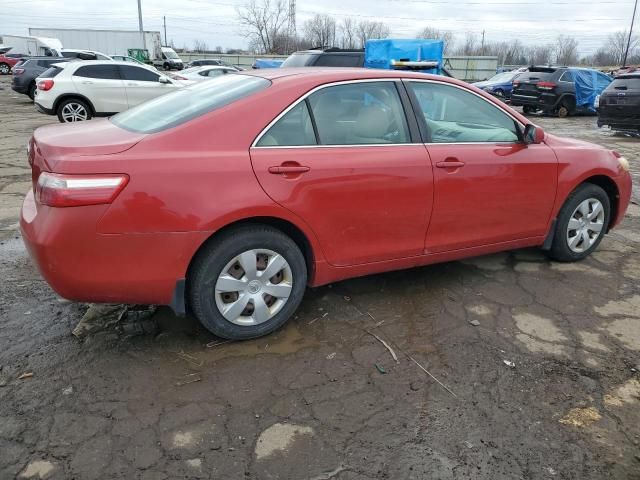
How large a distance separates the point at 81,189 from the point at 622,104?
12.8m

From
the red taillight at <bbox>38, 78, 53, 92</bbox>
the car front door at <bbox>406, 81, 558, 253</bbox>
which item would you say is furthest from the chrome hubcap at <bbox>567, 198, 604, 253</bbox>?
the red taillight at <bbox>38, 78, 53, 92</bbox>

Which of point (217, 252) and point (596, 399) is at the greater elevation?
point (217, 252)

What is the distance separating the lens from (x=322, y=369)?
2.99m

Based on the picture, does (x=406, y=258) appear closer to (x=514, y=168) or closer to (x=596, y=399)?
(x=514, y=168)

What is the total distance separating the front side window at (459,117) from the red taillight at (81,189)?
6.61 ft

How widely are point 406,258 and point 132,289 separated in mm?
1769

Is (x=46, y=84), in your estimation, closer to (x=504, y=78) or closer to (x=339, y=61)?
(x=339, y=61)

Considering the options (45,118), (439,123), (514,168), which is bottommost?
(45,118)

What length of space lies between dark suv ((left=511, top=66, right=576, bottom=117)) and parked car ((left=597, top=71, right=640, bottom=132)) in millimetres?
4832

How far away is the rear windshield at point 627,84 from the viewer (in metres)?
11.9

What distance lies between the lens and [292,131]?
3.14 metres

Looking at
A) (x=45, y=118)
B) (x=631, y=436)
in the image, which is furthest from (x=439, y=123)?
(x=45, y=118)

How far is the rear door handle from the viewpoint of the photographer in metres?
3.00

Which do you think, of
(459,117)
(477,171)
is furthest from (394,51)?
(477,171)
